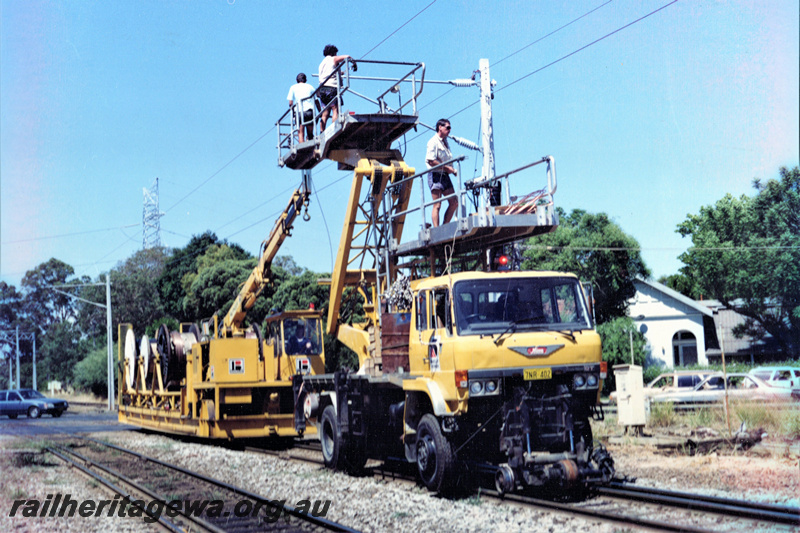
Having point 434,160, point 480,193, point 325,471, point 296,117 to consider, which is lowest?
point 325,471

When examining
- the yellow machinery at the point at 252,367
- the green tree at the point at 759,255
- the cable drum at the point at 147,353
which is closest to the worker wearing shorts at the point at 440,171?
the yellow machinery at the point at 252,367

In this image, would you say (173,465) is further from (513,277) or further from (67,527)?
(513,277)

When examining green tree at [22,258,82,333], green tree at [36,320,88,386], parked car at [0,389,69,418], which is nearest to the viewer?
parked car at [0,389,69,418]

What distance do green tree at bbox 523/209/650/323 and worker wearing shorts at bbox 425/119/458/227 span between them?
747 inches

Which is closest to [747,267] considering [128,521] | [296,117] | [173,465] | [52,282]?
[296,117]

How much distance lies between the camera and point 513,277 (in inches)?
415

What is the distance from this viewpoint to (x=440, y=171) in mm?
12164

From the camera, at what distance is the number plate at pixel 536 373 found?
32.4ft

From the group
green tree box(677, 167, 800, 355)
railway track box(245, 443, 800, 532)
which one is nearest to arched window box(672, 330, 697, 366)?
green tree box(677, 167, 800, 355)

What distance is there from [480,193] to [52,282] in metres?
47.3

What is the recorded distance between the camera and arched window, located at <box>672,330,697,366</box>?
40425 mm

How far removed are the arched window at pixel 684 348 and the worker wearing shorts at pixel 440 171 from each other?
3115 centimetres

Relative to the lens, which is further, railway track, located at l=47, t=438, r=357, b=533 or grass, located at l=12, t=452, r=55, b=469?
grass, located at l=12, t=452, r=55, b=469

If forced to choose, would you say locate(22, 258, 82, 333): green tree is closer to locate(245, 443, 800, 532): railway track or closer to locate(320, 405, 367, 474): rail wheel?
locate(320, 405, 367, 474): rail wheel
